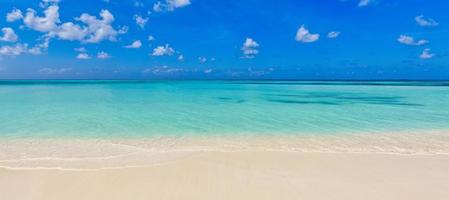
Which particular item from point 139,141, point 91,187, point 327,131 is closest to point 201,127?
point 139,141

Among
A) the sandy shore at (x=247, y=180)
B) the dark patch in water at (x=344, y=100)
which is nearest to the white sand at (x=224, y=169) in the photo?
the sandy shore at (x=247, y=180)

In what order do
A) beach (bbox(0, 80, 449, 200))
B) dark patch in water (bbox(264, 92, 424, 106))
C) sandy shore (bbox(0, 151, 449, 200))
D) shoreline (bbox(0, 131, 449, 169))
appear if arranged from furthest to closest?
dark patch in water (bbox(264, 92, 424, 106)) < shoreline (bbox(0, 131, 449, 169)) < beach (bbox(0, 80, 449, 200)) < sandy shore (bbox(0, 151, 449, 200))

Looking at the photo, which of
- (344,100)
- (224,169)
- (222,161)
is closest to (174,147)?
(222,161)

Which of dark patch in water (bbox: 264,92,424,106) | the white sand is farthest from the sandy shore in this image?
dark patch in water (bbox: 264,92,424,106)

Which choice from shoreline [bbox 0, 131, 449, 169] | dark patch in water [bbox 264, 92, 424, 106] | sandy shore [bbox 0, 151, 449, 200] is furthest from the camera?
dark patch in water [bbox 264, 92, 424, 106]

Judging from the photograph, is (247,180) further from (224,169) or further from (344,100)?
(344,100)

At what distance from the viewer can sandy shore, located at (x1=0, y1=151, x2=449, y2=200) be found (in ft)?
11.2

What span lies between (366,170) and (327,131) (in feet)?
10.6

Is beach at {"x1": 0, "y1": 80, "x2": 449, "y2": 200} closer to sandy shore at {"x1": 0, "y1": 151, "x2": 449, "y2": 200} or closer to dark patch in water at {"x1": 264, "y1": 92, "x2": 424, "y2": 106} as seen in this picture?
sandy shore at {"x1": 0, "y1": 151, "x2": 449, "y2": 200}

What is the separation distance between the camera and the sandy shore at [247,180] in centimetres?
340

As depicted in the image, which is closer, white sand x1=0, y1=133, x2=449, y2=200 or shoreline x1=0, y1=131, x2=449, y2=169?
white sand x1=0, y1=133, x2=449, y2=200

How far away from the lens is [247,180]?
3828 mm

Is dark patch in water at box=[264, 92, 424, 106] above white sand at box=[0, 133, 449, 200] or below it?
below

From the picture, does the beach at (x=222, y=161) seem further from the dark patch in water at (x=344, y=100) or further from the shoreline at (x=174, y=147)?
the dark patch in water at (x=344, y=100)
